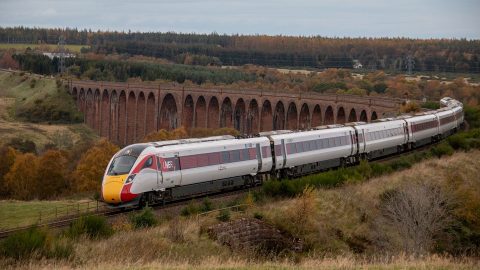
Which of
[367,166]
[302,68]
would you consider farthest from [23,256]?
[302,68]

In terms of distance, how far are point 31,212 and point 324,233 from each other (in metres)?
11.1

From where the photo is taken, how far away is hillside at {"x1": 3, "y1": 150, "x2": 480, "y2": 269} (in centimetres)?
1803

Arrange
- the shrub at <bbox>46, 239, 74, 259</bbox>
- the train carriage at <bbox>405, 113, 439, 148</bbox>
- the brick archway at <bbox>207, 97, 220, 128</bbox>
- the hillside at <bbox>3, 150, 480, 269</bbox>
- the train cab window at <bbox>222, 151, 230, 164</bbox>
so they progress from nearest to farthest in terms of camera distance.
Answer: the shrub at <bbox>46, 239, 74, 259</bbox>
the hillside at <bbox>3, 150, 480, 269</bbox>
the train cab window at <bbox>222, 151, 230, 164</bbox>
the train carriage at <bbox>405, 113, 439, 148</bbox>
the brick archway at <bbox>207, 97, 220, 128</bbox>

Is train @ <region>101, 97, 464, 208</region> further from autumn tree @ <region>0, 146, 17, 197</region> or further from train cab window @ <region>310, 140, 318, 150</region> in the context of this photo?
autumn tree @ <region>0, 146, 17, 197</region>

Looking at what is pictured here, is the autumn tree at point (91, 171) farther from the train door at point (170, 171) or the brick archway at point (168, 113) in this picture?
the brick archway at point (168, 113)

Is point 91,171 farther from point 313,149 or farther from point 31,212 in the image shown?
point 31,212

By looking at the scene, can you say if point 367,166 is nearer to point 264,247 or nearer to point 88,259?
point 264,247

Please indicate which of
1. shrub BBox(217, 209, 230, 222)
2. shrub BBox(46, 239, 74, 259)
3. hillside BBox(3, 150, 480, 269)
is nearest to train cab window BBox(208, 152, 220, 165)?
hillside BBox(3, 150, 480, 269)

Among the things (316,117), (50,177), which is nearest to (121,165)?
(50,177)

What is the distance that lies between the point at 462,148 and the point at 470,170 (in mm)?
7319

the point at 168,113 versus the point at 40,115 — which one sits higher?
the point at 168,113

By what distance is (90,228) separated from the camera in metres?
20.9

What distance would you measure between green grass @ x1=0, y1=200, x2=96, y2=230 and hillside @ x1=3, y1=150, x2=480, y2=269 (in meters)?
3.94

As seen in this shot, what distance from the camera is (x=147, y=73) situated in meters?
148
